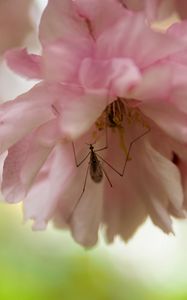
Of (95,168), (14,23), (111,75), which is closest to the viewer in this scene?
(111,75)

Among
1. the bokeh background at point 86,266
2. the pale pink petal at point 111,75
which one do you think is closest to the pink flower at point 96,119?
the pale pink petal at point 111,75

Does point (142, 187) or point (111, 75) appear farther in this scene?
point (142, 187)

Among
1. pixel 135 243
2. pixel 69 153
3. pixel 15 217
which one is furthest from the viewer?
pixel 135 243

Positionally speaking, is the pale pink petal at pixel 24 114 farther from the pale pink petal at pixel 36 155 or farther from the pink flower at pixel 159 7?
the pink flower at pixel 159 7

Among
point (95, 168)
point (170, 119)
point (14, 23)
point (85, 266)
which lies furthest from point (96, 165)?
point (85, 266)

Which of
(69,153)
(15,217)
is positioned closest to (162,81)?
(69,153)

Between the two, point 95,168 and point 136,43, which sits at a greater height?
point 136,43

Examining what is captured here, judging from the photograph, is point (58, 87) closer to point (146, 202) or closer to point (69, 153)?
point (69, 153)

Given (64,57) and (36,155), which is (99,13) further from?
(36,155)
